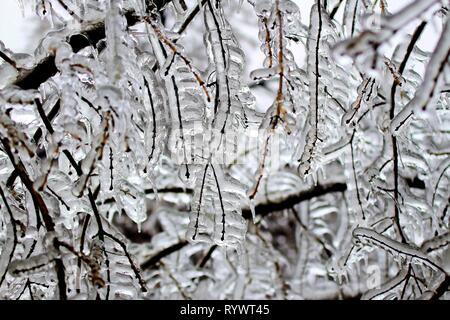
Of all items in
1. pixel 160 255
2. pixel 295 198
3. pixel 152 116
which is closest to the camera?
pixel 152 116

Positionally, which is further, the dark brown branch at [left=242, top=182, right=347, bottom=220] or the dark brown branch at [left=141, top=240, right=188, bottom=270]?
the dark brown branch at [left=141, top=240, right=188, bottom=270]

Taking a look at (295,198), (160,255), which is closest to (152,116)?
(295,198)

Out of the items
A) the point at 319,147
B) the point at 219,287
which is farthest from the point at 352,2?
the point at 219,287

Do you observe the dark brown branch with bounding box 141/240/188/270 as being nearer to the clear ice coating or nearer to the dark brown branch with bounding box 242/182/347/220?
the dark brown branch with bounding box 242/182/347/220

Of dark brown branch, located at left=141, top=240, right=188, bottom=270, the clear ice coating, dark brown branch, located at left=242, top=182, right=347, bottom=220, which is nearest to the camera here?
the clear ice coating

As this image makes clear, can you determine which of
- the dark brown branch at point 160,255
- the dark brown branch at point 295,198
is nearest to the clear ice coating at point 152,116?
the dark brown branch at point 295,198

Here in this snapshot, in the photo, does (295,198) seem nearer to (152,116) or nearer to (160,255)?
(160,255)

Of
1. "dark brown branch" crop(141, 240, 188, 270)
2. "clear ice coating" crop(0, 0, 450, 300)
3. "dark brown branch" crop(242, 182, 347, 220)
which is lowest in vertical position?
"clear ice coating" crop(0, 0, 450, 300)

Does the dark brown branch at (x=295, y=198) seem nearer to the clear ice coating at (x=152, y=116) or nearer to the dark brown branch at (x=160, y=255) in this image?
the dark brown branch at (x=160, y=255)

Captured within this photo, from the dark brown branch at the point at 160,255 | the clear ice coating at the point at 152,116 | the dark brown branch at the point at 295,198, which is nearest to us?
the clear ice coating at the point at 152,116

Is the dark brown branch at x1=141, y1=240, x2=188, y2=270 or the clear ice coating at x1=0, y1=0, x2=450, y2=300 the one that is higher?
the dark brown branch at x1=141, y1=240, x2=188, y2=270

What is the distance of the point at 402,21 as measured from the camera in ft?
2.70

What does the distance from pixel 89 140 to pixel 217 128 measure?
43 centimetres

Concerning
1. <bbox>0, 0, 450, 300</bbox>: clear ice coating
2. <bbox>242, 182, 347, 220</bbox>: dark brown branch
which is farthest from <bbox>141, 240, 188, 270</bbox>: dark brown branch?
<bbox>0, 0, 450, 300</bbox>: clear ice coating
